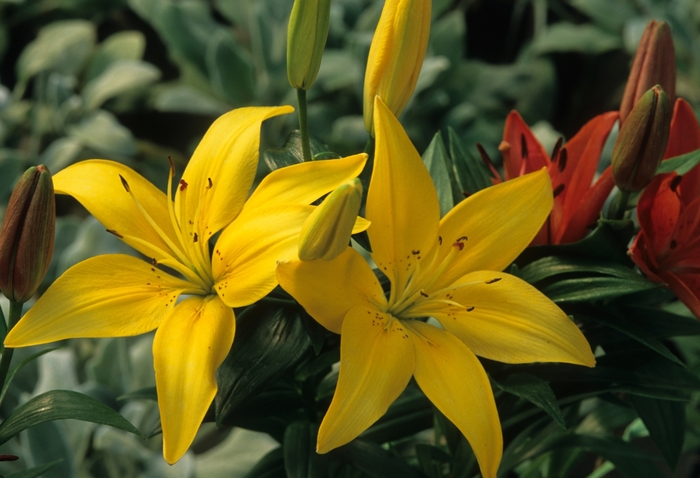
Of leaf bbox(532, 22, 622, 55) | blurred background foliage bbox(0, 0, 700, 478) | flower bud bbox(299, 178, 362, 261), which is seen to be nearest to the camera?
flower bud bbox(299, 178, 362, 261)

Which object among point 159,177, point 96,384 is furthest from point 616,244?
point 159,177

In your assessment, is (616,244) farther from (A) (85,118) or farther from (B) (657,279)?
(A) (85,118)

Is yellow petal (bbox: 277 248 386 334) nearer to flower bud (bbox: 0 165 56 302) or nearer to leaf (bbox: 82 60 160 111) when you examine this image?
flower bud (bbox: 0 165 56 302)

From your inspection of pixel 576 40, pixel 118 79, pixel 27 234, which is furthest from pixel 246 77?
pixel 27 234

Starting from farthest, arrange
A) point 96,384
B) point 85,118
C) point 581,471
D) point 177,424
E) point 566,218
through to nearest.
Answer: point 85,118, point 581,471, point 96,384, point 566,218, point 177,424

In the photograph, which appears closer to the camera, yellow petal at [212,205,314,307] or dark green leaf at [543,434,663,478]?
yellow petal at [212,205,314,307]

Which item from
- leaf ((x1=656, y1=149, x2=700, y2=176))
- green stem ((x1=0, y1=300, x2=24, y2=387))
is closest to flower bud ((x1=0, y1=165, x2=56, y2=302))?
green stem ((x1=0, y1=300, x2=24, y2=387))

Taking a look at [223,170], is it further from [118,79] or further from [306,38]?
[118,79]
